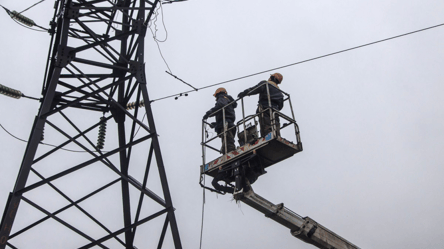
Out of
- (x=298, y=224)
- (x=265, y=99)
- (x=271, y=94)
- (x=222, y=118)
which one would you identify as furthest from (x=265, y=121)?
(x=298, y=224)

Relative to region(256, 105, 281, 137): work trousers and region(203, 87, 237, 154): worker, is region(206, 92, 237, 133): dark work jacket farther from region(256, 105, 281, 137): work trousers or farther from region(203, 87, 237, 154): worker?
region(256, 105, 281, 137): work trousers

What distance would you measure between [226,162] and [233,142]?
0.93 meters

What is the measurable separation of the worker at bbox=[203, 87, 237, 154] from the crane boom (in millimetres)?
1729

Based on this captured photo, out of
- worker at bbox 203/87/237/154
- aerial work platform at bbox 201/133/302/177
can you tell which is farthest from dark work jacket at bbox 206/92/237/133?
aerial work platform at bbox 201/133/302/177

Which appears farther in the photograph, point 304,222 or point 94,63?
point 304,222

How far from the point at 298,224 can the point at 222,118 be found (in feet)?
12.5

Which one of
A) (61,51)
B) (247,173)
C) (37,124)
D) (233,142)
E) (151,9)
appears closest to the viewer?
(37,124)

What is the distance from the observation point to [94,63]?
34.6 ft

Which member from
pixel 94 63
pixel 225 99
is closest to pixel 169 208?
pixel 94 63

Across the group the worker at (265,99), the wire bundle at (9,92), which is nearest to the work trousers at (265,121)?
the worker at (265,99)

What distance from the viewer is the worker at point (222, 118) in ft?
44.7

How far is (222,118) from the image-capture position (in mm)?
14312

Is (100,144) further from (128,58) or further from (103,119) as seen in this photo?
(128,58)

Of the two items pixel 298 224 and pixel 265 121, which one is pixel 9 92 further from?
pixel 298 224
